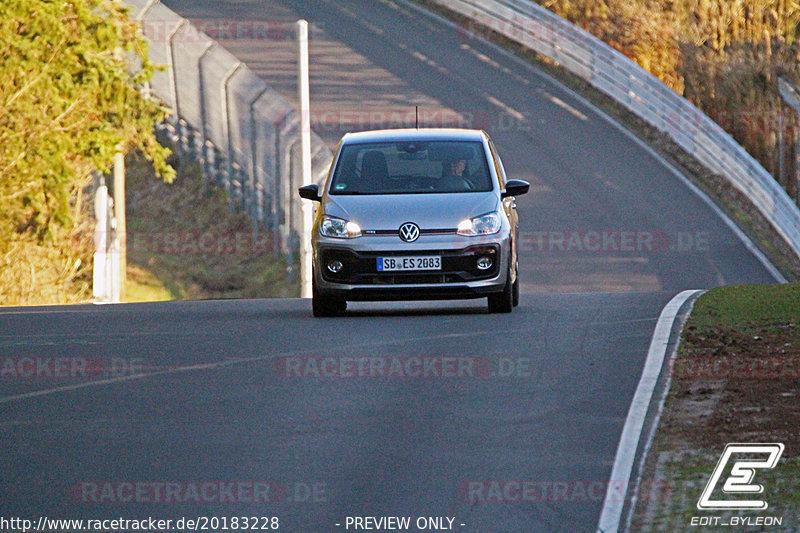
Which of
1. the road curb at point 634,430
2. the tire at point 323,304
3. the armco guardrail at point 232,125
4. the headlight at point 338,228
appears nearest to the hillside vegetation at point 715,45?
the armco guardrail at point 232,125

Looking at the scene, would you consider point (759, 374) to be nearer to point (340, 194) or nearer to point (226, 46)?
point (340, 194)

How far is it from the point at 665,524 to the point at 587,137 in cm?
3233

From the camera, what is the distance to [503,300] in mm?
16297

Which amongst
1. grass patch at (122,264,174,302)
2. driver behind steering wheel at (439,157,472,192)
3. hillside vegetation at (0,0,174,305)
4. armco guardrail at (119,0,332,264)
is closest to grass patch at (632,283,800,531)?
driver behind steering wheel at (439,157,472,192)

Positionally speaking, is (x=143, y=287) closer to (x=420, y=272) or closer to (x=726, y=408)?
(x=420, y=272)

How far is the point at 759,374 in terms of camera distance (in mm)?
11094

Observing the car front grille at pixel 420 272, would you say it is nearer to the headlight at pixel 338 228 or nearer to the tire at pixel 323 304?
the headlight at pixel 338 228

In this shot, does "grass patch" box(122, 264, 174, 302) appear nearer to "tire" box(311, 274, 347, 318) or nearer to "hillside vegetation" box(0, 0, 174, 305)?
"hillside vegetation" box(0, 0, 174, 305)

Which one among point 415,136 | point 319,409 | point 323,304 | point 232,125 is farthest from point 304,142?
point 319,409

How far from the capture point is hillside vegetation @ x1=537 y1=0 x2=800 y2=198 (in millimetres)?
41875

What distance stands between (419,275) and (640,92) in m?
25.1

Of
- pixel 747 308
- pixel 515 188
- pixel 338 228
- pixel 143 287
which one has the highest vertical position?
pixel 515 188

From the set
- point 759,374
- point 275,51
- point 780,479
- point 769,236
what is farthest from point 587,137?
point 780,479

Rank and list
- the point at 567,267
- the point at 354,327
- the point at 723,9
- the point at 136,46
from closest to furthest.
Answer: the point at 354,327
the point at 136,46
the point at 567,267
the point at 723,9
